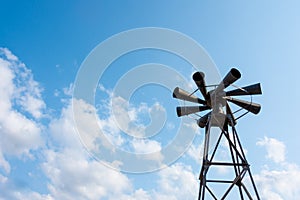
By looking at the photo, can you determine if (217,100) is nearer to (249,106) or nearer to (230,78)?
(230,78)

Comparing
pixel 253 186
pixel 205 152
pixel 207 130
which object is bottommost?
pixel 253 186

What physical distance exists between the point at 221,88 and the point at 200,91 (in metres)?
1.01

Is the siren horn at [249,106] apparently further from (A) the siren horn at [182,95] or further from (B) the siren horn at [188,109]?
(A) the siren horn at [182,95]

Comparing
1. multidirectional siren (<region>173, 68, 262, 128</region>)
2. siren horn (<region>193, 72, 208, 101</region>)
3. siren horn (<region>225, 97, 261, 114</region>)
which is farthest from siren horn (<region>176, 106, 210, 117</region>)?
siren horn (<region>225, 97, 261, 114</region>)

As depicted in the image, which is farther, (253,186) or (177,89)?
(177,89)

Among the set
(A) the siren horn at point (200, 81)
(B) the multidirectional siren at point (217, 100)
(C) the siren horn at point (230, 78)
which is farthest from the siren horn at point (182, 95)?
(C) the siren horn at point (230, 78)

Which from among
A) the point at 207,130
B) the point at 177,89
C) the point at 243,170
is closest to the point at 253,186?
the point at 243,170

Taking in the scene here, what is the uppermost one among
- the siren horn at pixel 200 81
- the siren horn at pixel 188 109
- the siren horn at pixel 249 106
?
the siren horn at pixel 200 81

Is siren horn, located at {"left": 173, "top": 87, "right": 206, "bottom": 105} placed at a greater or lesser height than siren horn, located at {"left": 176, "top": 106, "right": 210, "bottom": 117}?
greater

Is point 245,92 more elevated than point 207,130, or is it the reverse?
point 245,92

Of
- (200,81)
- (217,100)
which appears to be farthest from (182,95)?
(217,100)

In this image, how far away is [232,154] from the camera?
56.8 ft

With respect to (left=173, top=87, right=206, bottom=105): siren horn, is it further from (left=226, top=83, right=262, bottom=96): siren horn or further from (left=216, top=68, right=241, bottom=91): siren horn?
(left=226, top=83, right=262, bottom=96): siren horn

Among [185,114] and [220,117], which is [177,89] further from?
[220,117]
